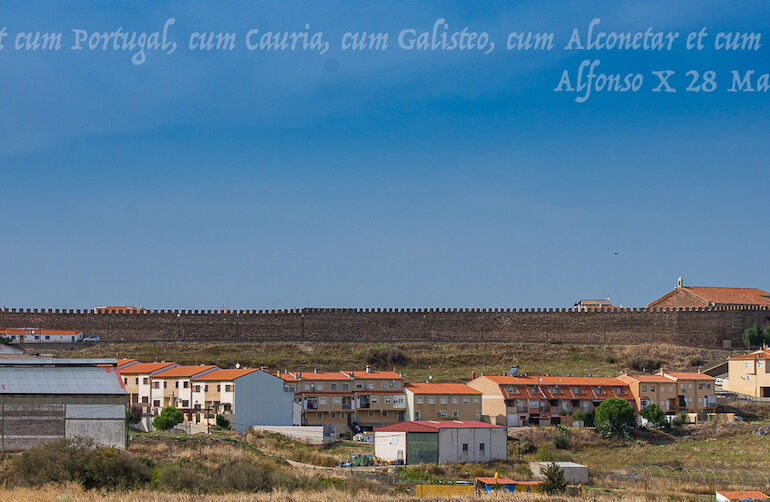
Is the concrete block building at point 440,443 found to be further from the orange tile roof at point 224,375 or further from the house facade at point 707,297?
the house facade at point 707,297

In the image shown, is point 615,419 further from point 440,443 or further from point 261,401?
point 261,401

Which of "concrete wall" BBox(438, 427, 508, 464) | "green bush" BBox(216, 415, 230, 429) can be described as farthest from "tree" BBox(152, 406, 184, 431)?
"concrete wall" BBox(438, 427, 508, 464)

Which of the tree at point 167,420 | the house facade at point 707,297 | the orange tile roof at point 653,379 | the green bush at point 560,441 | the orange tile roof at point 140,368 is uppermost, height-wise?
the house facade at point 707,297

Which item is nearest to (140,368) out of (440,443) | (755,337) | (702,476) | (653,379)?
(440,443)

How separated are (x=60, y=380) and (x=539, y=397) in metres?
22.5

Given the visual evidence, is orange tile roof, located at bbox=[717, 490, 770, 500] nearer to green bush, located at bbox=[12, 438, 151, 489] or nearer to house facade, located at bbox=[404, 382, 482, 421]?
green bush, located at bbox=[12, 438, 151, 489]

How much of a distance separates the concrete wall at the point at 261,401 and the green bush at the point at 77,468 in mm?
17983

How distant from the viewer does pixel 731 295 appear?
61.0 metres

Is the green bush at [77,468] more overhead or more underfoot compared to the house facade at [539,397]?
more overhead

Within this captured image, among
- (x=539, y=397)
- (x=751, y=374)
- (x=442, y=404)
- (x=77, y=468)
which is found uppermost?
(x=77, y=468)

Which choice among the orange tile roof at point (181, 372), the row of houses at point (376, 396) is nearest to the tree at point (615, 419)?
the row of houses at point (376, 396)

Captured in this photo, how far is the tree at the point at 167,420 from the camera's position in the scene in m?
31.4

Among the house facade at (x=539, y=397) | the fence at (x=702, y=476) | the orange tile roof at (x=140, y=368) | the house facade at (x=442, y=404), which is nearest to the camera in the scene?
the fence at (x=702, y=476)

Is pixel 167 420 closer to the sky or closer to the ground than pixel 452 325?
closer to the ground
